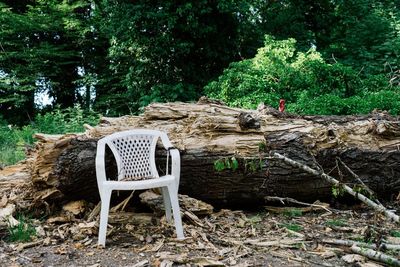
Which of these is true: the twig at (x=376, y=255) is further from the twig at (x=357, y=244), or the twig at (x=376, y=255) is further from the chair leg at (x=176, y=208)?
the chair leg at (x=176, y=208)

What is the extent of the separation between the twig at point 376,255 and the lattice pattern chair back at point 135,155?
65.0 inches

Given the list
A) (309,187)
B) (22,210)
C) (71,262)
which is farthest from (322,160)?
(22,210)

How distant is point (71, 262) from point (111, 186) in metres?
0.56

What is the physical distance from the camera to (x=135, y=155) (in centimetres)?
381

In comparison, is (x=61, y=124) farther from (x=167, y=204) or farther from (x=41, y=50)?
(x=167, y=204)

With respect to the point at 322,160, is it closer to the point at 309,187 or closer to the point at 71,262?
the point at 309,187

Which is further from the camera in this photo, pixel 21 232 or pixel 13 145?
pixel 13 145

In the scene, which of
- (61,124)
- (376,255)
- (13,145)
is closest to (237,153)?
(376,255)

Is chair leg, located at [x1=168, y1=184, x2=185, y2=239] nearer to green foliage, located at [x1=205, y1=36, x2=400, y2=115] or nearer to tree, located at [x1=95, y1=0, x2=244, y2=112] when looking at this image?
green foliage, located at [x1=205, y1=36, x2=400, y2=115]

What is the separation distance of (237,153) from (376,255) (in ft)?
5.21

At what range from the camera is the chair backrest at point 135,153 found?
12.3 feet

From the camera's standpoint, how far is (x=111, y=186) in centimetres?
318

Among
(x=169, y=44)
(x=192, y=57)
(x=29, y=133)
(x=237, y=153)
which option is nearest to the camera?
(x=237, y=153)

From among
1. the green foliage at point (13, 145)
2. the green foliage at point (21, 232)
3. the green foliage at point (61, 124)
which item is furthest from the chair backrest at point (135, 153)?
the green foliage at point (61, 124)
